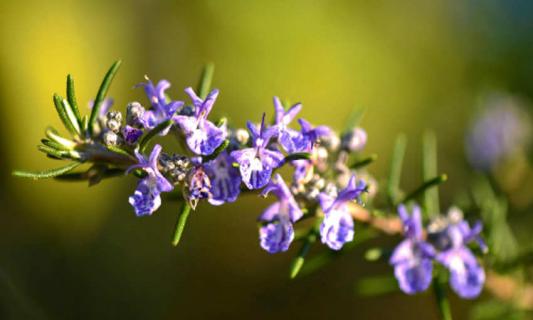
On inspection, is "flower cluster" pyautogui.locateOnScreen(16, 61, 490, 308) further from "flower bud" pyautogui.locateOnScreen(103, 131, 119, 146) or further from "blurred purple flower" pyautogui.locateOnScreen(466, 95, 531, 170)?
"blurred purple flower" pyautogui.locateOnScreen(466, 95, 531, 170)

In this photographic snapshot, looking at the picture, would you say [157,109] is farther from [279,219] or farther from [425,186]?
[425,186]

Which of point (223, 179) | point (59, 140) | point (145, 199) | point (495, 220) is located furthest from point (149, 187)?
point (495, 220)

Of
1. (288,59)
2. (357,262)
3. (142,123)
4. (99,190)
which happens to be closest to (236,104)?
(288,59)

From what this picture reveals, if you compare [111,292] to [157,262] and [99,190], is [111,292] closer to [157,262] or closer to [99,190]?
[157,262]

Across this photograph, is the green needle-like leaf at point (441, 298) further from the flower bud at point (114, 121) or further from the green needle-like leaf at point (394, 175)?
the flower bud at point (114, 121)

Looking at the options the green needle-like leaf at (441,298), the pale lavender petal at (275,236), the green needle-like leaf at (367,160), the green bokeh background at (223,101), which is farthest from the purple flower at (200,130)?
the green bokeh background at (223,101)

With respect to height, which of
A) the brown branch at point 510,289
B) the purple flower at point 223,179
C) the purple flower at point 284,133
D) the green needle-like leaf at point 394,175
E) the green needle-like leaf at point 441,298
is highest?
the purple flower at point 284,133
